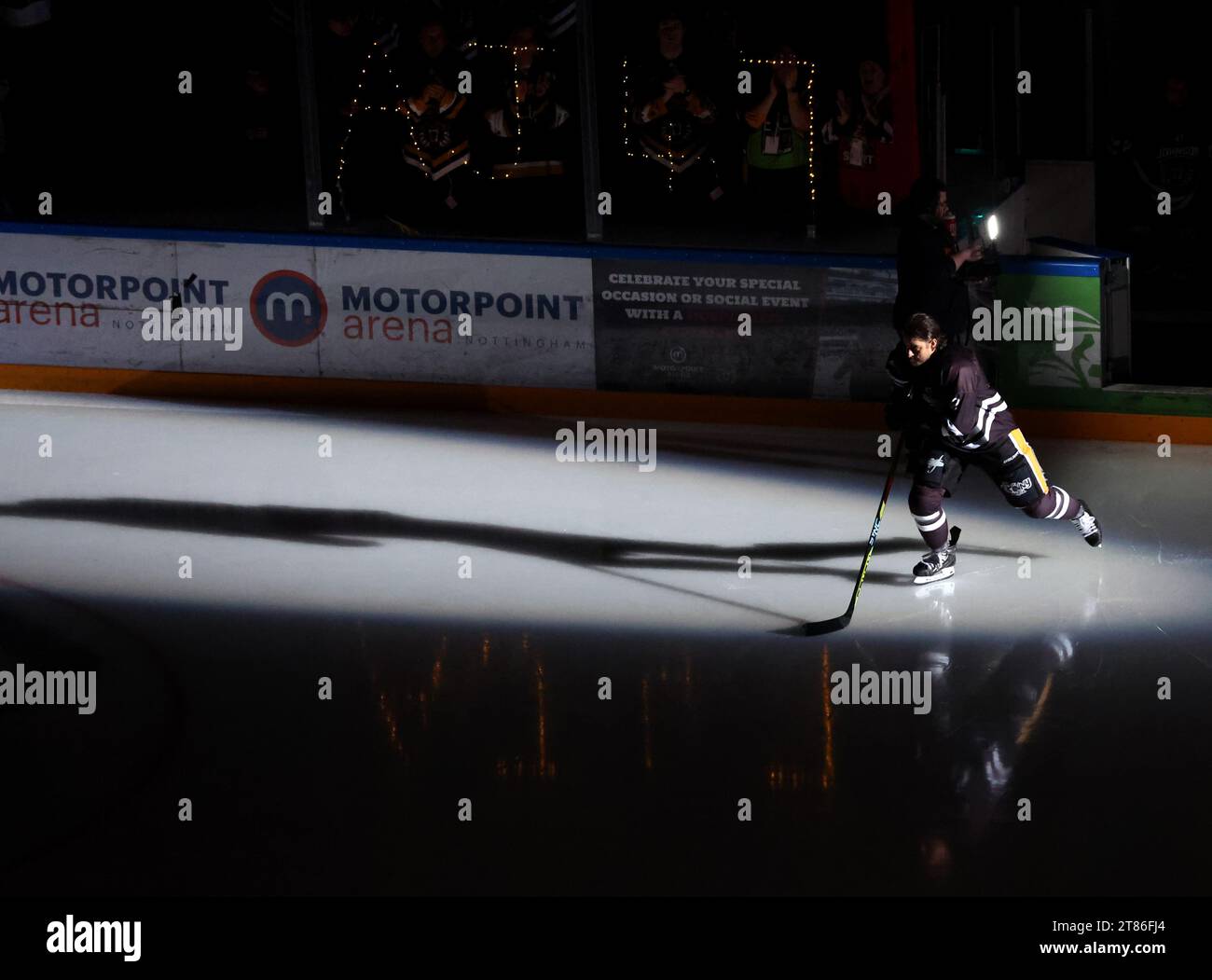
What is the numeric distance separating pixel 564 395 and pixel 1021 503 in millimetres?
3968

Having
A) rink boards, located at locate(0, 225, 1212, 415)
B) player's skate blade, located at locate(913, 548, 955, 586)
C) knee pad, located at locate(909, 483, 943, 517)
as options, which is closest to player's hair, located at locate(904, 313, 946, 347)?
knee pad, located at locate(909, 483, 943, 517)

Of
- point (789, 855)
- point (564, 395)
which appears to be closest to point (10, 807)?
point (789, 855)

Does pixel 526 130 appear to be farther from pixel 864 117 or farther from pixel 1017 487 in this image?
pixel 1017 487

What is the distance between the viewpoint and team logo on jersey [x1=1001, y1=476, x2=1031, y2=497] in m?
7.77

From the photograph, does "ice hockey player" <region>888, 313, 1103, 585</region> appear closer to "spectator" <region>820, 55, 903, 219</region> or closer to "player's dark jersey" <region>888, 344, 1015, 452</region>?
"player's dark jersey" <region>888, 344, 1015, 452</region>

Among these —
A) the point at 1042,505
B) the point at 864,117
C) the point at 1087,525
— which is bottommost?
the point at 1087,525

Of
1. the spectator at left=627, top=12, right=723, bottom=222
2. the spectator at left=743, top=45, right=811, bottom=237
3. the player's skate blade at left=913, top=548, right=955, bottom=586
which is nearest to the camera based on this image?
the player's skate blade at left=913, top=548, right=955, bottom=586

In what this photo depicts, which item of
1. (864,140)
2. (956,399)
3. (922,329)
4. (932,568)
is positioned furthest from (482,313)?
(956,399)

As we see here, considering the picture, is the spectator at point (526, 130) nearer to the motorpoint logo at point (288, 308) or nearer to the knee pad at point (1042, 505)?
the motorpoint logo at point (288, 308)

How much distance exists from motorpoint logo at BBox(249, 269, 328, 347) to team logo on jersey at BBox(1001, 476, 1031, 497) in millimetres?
5250

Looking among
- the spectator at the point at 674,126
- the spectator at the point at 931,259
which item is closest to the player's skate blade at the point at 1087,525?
the spectator at the point at 931,259

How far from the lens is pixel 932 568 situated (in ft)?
26.2

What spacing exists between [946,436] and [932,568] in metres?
0.72

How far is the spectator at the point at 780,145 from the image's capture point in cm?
1184
